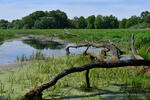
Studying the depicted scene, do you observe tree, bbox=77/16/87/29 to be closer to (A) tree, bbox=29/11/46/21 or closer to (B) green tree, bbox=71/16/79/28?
(B) green tree, bbox=71/16/79/28

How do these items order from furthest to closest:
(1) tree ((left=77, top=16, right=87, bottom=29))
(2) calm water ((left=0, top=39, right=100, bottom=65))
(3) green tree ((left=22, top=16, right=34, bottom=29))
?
(1) tree ((left=77, top=16, right=87, bottom=29)), (3) green tree ((left=22, top=16, right=34, bottom=29)), (2) calm water ((left=0, top=39, right=100, bottom=65))

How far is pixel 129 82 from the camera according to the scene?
4.73 meters

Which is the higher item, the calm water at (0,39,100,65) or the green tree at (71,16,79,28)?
the green tree at (71,16,79,28)

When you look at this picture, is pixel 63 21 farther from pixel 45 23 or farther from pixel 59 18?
pixel 45 23

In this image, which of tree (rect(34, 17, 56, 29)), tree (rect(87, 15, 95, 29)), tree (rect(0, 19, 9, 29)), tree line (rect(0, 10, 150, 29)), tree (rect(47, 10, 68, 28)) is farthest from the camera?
tree (rect(0, 19, 9, 29))

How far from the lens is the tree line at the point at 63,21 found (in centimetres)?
6566

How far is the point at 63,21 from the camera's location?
75.8 meters

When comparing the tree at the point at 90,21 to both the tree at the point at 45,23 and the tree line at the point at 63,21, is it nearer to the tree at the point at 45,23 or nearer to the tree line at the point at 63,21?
the tree line at the point at 63,21

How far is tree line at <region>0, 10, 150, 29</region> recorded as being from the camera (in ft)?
215

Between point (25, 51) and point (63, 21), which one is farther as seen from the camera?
point (63, 21)

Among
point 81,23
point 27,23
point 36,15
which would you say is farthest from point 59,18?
point 81,23

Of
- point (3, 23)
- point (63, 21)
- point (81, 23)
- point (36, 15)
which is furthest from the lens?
point (3, 23)

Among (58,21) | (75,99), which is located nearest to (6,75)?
(75,99)

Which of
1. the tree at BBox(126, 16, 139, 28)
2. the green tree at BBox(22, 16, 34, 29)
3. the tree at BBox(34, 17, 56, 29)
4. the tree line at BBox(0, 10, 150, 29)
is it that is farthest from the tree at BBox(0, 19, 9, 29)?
the tree at BBox(126, 16, 139, 28)
